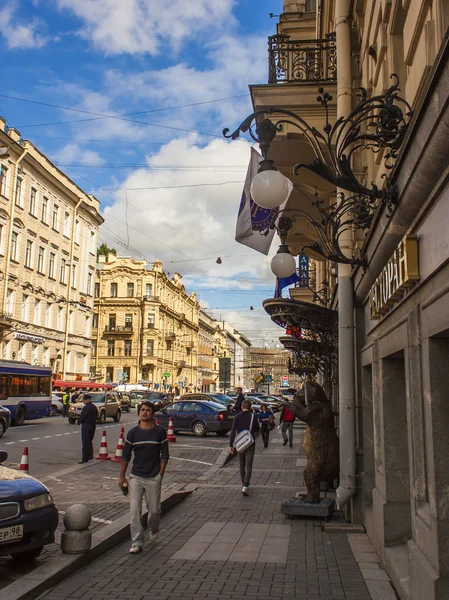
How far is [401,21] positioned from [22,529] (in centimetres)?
680

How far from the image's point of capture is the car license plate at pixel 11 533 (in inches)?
235

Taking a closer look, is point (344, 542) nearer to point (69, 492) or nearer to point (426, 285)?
point (426, 285)

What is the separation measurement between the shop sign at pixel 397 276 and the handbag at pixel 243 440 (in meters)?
5.21

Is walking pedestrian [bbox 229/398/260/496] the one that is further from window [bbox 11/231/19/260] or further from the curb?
window [bbox 11/231/19/260]

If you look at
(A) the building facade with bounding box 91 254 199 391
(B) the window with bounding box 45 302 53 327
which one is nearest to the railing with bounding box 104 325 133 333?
(A) the building facade with bounding box 91 254 199 391

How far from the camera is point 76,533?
6641 millimetres

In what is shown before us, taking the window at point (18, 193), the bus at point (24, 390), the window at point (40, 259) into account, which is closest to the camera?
the bus at point (24, 390)

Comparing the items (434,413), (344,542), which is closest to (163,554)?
(344,542)

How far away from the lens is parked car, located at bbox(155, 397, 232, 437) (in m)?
24.9

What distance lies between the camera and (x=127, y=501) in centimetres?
1038

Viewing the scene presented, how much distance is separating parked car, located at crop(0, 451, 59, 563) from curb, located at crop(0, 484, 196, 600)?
0.86 ft

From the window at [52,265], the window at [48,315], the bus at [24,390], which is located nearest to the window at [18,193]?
the window at [52,265]

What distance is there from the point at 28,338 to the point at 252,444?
36630 mm

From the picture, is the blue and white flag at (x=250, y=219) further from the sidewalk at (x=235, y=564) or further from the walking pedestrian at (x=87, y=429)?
the walking pedestrian at (x=87, y=429)
